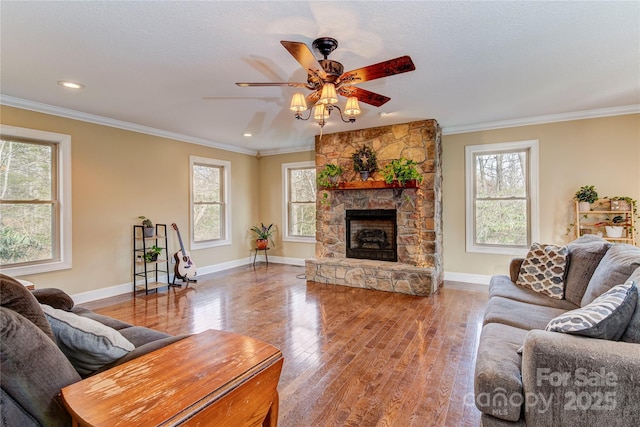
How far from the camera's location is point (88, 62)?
2.73m

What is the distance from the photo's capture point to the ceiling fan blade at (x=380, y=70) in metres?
2.07

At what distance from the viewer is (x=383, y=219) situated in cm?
511

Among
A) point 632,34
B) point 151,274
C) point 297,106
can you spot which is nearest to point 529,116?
point 632,34

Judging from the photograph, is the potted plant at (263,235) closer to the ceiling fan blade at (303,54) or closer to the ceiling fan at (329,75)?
the ceiling fan at (329,75)

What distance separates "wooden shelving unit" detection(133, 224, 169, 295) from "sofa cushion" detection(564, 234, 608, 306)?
5057mm

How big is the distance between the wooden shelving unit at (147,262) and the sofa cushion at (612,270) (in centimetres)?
509

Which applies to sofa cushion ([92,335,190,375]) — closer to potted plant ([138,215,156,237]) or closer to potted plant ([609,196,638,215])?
potted plant ([138,215,156,237])

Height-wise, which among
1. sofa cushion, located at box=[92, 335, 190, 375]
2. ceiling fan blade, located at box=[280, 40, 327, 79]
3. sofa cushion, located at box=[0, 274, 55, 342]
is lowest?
sofa cushion, located at box=[92, 335, 190, 375]

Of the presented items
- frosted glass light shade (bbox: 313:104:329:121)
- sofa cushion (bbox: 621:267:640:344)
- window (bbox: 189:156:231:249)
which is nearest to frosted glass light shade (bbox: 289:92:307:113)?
frosted glass light shade (bbox: 313:104:329:121)

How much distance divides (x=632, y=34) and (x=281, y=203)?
5723mm

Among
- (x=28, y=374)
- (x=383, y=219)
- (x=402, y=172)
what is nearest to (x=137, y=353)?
(x=28, y=374)

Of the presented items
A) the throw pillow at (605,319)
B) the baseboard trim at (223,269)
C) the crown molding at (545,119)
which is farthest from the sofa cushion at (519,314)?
the crown molding at (545,119)

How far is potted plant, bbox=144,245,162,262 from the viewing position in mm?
4688

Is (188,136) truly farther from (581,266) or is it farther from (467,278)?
(581,266)
